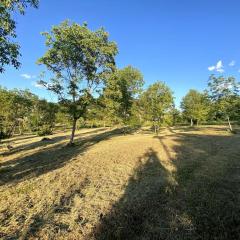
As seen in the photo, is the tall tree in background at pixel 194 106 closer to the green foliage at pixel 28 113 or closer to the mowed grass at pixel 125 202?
the green foliage at pixel 28 113

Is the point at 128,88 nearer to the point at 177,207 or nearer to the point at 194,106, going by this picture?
the point at 177,207

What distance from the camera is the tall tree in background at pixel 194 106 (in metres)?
77.5

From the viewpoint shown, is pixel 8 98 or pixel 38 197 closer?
pixel 38 197

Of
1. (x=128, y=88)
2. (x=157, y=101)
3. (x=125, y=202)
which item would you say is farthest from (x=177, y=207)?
(x=128, y=88)

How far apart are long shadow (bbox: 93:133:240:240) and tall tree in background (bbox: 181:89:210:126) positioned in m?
68.5

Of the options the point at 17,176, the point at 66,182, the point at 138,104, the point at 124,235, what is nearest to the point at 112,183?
the point at 66,182

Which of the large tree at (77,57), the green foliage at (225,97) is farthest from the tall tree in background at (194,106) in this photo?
the large tree at (77,57)

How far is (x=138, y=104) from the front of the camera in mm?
45594

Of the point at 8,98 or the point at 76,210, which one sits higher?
the point at 8,98

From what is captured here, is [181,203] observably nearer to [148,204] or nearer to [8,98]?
[148,204]

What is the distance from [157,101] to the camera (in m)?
41.4

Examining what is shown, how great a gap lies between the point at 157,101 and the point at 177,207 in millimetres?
34599

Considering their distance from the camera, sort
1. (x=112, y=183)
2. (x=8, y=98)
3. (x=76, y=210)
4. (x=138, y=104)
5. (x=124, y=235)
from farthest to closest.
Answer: (x=8, y=98), (x=138, y=104), (x=112, y=183), (x=76, y=210), (x=124, y=235)

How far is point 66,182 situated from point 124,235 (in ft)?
20.6
